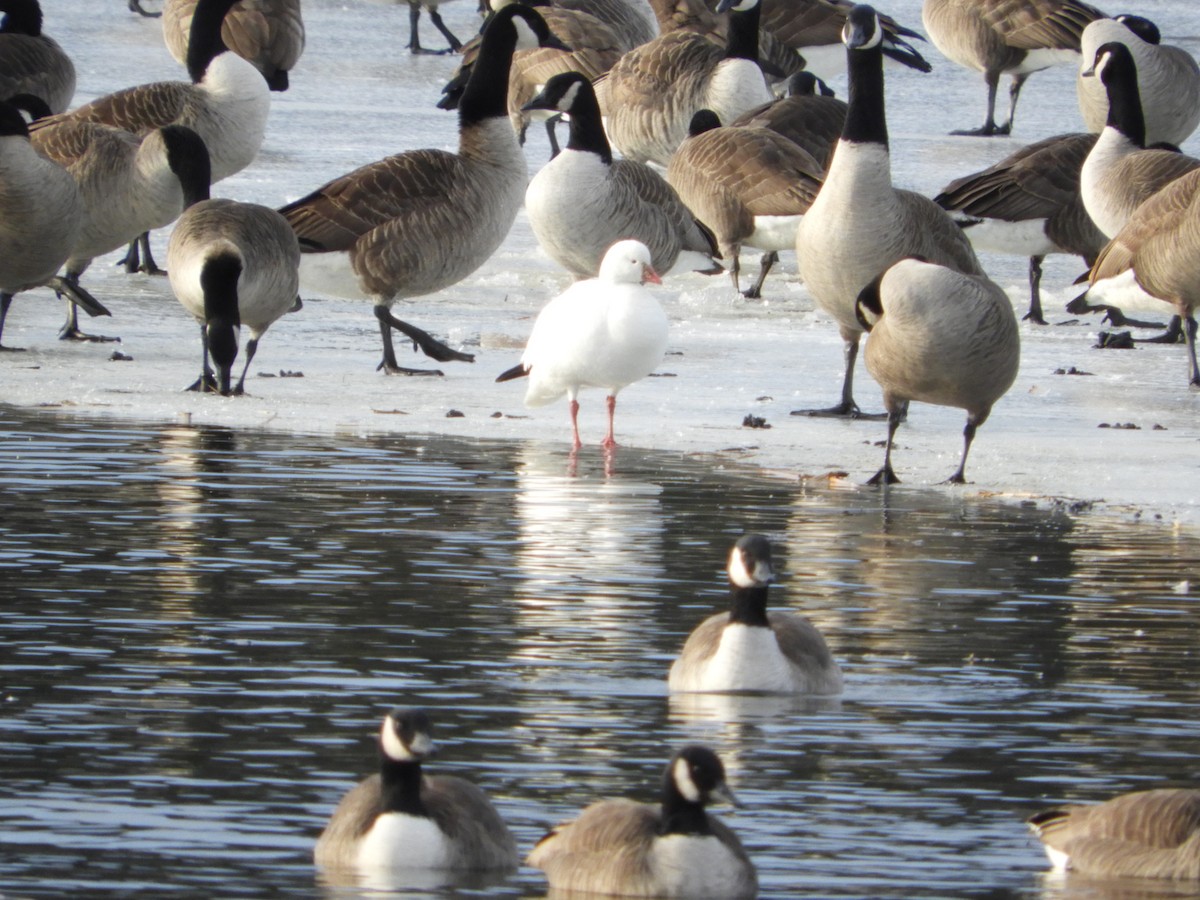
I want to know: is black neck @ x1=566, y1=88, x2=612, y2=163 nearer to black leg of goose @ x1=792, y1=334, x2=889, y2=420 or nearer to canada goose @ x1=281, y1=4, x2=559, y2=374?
canada goose @ x1=281, y1=4, x2=559, y2=374

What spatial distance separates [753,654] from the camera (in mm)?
6336

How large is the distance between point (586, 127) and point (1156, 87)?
616 cm

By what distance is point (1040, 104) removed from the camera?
24.6 meters

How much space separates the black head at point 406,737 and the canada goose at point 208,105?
37.3 feet

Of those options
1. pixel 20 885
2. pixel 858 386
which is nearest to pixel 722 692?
pixel 20 885

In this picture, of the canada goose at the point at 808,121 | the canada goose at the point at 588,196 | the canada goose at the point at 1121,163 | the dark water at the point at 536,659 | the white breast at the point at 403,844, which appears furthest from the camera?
the canada goose at the point at 808,121

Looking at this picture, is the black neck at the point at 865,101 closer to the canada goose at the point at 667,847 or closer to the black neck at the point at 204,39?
the black neck at the point at 204,39

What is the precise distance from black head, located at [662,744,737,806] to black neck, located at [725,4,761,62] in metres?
14.1

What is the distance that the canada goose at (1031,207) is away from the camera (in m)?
14.8

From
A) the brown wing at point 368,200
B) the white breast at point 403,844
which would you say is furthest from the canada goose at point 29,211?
the white breast at point 403,844

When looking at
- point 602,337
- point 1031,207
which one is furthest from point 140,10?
point 602,337

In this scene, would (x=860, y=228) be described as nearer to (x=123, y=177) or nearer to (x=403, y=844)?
(x=123, y=177)

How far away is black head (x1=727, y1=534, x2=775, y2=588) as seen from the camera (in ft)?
20.7

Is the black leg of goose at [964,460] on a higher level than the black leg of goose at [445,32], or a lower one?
lower
